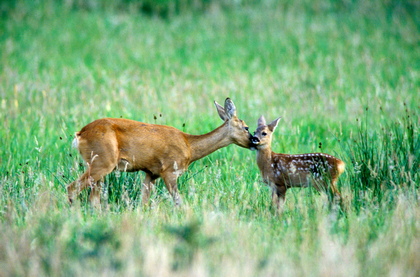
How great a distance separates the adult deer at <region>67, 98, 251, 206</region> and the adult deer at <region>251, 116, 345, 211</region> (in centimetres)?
34

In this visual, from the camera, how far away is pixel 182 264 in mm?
4613

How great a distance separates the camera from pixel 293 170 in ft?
23.2

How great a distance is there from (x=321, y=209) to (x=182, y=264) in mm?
2159

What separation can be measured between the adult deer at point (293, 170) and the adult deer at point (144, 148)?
34 cm

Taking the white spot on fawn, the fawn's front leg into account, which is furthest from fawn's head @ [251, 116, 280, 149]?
the white spot on fawn

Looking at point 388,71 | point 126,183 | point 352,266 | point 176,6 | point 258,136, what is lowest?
point 352,266

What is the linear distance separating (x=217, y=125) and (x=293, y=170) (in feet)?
12.4

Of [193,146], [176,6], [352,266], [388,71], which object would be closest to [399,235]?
[352,266]

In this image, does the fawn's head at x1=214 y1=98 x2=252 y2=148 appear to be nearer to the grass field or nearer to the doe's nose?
the doe's nose

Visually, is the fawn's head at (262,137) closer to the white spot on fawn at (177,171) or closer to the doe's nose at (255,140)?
the doe's nose at (255,140)

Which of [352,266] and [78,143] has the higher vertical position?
[78,143]

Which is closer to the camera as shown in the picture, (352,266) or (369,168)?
(352,266)

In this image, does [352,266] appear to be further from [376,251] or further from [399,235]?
[399,235]

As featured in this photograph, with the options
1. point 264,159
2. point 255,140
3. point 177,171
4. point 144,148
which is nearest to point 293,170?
point 264,159
